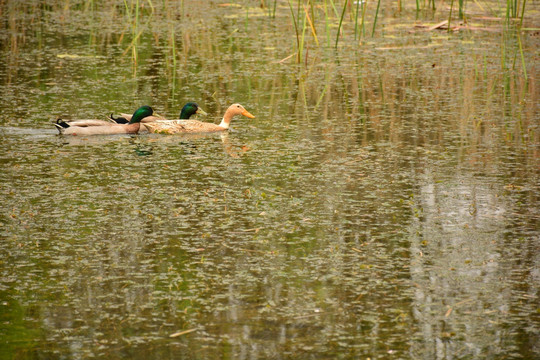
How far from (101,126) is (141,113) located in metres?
0.30

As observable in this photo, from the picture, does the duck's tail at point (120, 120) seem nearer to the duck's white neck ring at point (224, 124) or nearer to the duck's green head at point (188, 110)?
the duck's green head at point (188, 110)

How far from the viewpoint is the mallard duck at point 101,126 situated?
6.12 m

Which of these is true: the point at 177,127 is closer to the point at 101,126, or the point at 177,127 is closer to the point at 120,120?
the point at 120,120

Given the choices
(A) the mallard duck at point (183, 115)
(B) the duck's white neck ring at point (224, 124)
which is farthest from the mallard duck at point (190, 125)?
(A) the mallard duck at point (183, 115)

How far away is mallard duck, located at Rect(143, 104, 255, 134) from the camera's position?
20.8ft

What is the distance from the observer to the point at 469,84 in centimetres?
765

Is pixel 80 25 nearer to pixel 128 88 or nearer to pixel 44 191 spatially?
pixel 128 88

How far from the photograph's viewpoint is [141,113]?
6312mm

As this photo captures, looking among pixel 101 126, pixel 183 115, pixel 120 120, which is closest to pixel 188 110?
pixel 183 115

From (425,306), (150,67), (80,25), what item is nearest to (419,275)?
(425,306)

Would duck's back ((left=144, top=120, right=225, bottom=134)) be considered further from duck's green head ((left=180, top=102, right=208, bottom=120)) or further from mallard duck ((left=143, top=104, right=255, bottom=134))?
duck's green head ((left=180, top=102, right=208, bottom=120))

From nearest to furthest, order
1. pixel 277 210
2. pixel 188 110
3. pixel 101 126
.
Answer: pixel 277 210
pixel 101 126
pixel 188 110

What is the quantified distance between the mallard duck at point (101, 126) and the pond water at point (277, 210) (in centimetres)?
8

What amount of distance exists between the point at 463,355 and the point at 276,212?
5.68 feet
